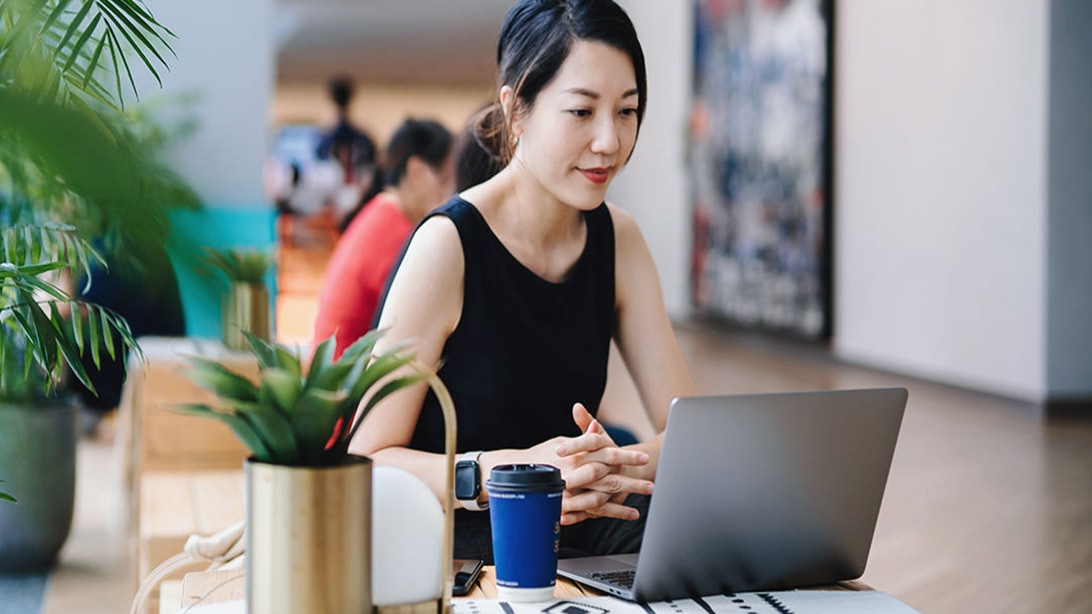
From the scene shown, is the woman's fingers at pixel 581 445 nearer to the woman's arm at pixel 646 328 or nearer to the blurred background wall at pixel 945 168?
the woman's arm at pixel 646 328

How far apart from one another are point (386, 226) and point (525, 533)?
262cm

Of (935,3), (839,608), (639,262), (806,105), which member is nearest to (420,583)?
(839,608)

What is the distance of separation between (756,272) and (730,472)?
872 centimetres

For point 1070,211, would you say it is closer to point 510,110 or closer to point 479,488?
point 510,110

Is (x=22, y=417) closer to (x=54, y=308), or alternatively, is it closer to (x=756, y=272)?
(x=54, y=308)

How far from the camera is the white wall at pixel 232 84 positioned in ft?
18.2

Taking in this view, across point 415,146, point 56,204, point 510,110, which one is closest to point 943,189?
point 415,146

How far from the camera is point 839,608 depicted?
3.96ft

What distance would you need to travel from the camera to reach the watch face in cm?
142

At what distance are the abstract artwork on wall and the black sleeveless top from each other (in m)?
6.93

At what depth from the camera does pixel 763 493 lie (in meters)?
1.22

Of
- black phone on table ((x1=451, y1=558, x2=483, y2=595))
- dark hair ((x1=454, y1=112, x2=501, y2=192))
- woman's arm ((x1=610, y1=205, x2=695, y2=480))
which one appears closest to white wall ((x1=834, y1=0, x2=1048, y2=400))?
dark hair ((x1=454, y1=112, x2=501, y2=192))

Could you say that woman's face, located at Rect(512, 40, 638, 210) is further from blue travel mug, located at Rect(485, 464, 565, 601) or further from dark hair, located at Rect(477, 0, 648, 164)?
blue travel mug, located at Rect(485, 464, 565, 601)

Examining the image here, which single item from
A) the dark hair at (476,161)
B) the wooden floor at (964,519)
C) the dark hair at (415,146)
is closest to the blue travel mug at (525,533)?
the dark hair at (476,161)
